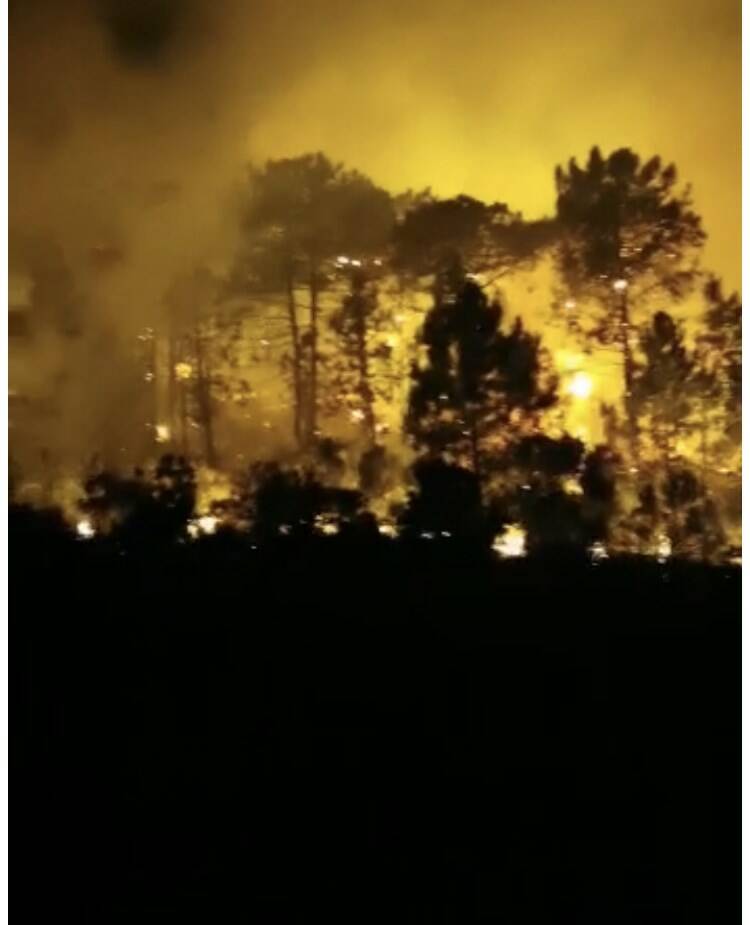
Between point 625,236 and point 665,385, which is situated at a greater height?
point 625,236

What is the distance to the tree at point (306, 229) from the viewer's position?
138cm

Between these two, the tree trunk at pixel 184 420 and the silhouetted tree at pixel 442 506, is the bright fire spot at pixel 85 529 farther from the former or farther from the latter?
the silhouetted tree at pixel 442 506

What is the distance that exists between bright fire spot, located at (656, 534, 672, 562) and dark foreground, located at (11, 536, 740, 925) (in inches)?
0.8

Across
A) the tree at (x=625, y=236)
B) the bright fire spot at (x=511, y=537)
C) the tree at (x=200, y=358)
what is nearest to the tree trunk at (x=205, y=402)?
the tree at (x=200, y=358)

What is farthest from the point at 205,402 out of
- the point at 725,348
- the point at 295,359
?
the point at 725,348

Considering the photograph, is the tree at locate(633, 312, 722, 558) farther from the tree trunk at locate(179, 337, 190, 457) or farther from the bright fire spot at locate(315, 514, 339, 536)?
the tree trunk at locate(179, 337, 190, 457)

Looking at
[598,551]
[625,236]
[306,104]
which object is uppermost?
[306,104]

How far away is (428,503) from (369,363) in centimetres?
23

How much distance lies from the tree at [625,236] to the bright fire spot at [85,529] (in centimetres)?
80

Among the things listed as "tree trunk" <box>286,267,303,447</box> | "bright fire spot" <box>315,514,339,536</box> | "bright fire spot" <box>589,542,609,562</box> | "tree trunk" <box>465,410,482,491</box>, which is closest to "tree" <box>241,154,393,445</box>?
"tree trunk" <box>286,267,303,447</box>

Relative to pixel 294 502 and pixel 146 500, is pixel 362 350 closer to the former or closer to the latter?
pixel 294 502

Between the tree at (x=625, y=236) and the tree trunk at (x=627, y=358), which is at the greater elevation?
the tree at (x=625, y=236)

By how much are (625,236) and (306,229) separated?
1.55 feet

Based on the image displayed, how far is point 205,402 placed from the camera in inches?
54.6
